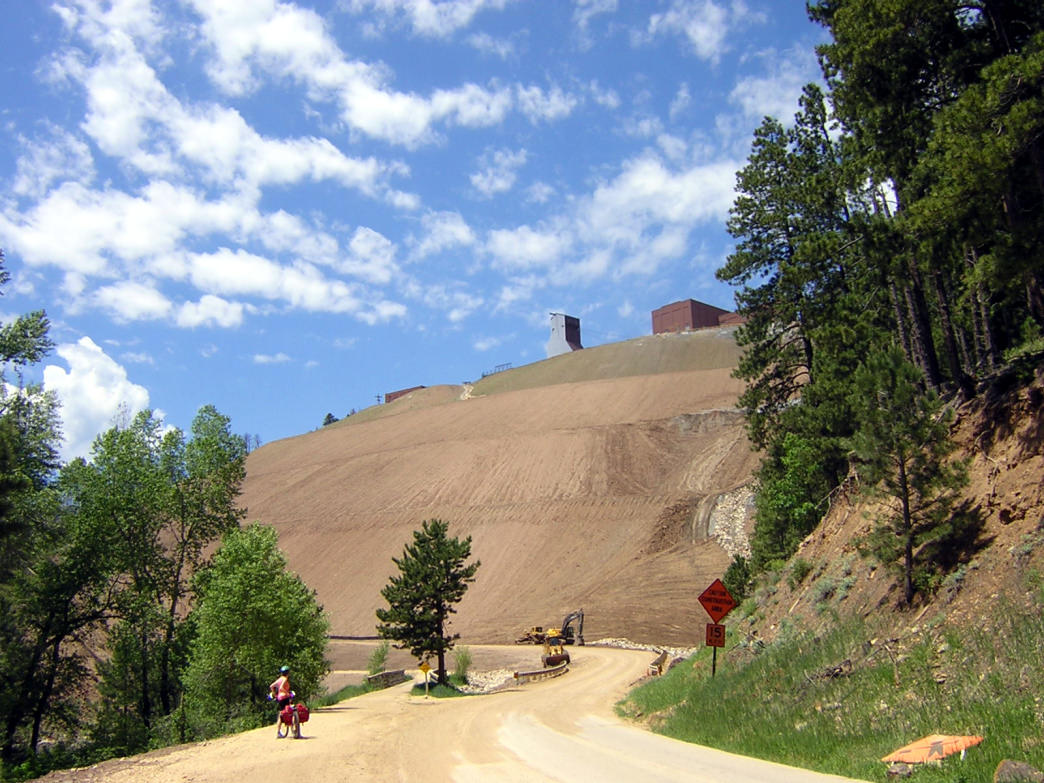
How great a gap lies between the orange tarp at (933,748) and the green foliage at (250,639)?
18.6 m

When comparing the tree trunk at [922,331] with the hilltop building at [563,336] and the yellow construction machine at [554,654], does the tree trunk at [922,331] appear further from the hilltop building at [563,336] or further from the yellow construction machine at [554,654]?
the hilltop building at [563,336]

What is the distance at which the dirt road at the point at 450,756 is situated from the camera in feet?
32.8

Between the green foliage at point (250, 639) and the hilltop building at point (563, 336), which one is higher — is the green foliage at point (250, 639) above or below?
below

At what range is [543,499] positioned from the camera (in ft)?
215

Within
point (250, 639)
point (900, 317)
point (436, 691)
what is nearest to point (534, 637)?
point (436, 691)

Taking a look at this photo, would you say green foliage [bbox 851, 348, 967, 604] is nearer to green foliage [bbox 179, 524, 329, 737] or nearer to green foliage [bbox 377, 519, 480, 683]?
green foliage [bbox 179, 524, 329, 737]

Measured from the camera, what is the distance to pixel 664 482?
65.4 m

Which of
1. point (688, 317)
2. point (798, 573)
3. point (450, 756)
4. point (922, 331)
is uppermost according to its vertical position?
point (688, 317)

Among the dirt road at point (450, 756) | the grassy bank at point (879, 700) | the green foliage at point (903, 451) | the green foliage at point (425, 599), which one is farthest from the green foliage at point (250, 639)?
the green foliage at point (903, 451)

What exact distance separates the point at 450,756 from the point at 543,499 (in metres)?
54.0

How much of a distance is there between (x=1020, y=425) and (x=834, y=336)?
6.49 meters

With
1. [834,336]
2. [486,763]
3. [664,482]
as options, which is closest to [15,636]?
[486,763]

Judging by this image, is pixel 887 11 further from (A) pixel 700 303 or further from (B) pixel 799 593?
(A) pixel 700 303

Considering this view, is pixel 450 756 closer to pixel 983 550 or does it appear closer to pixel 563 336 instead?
pixel 983 550
